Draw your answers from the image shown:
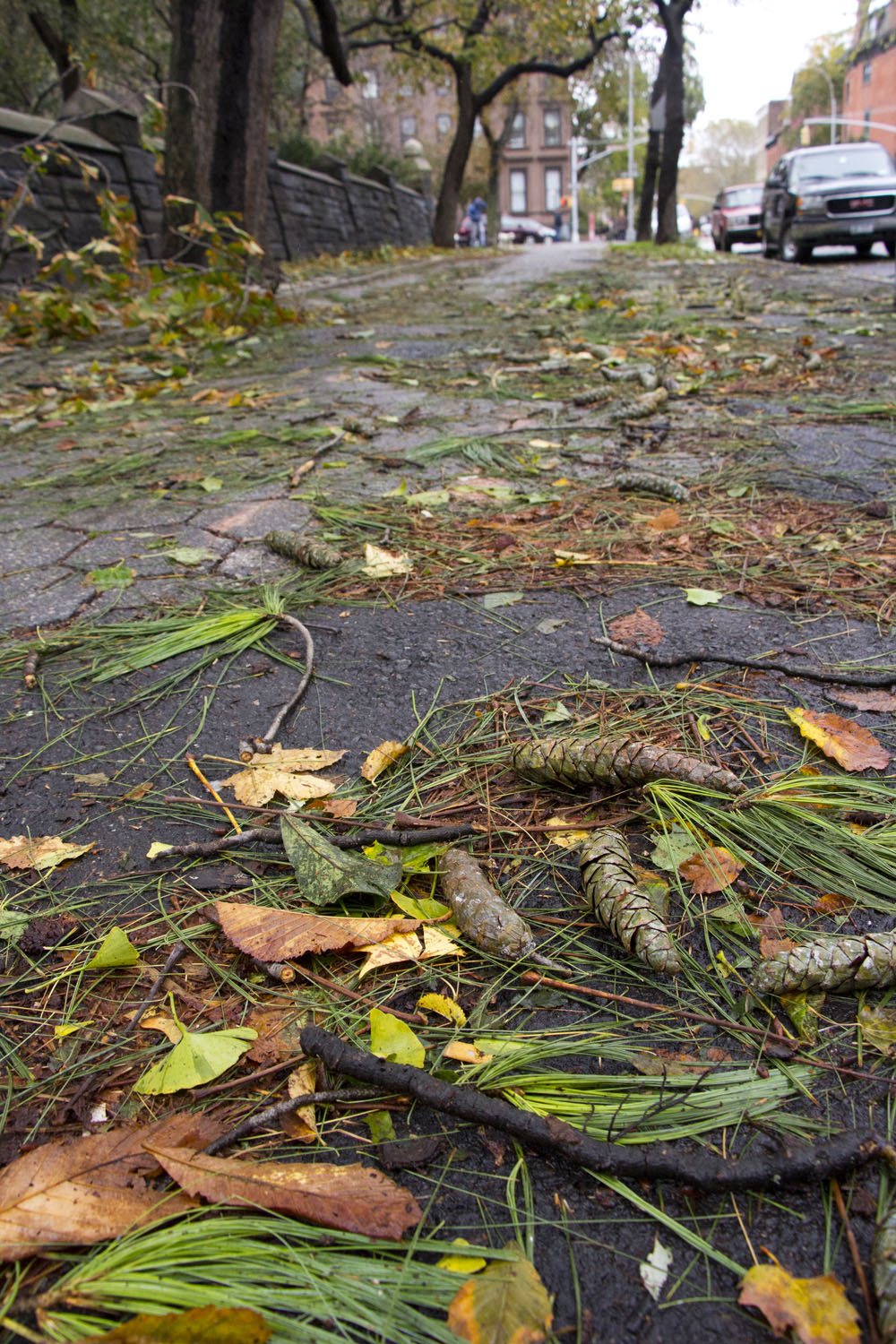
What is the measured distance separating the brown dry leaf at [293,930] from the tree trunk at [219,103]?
270 inches

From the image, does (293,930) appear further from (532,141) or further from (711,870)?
(532,141)

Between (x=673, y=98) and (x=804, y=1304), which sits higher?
(x=673, y=98)

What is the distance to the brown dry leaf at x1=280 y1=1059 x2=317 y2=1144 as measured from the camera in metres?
0.88

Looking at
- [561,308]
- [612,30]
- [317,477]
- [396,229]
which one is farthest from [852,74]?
[317,477]

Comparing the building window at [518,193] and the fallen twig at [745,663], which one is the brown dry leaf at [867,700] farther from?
the building window at [518,193]

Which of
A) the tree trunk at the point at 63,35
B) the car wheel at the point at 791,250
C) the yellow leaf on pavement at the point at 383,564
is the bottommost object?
the yellow leaf on pavement at the point at 383,564

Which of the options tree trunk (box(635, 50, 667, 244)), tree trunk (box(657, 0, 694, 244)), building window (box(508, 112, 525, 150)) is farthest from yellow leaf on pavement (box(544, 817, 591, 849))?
building window (box(508, 112, 525, 150))

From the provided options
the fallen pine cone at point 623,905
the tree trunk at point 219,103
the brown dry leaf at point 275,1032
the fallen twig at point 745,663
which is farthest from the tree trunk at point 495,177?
the brown dry leaf at point 275,1032

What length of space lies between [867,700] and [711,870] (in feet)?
1.93

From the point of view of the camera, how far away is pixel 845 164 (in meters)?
13.1

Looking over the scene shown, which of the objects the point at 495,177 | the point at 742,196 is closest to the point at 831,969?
the point at 742,196

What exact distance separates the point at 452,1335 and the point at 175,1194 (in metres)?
0.29

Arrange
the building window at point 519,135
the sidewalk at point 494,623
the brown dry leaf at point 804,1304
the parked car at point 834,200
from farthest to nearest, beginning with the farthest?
the building window at point 519,135
the parked car at point 834,200
the sidewalk at point 494,623
the brown dry leaf at point 804,1304

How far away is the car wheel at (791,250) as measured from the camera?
1288 cm
